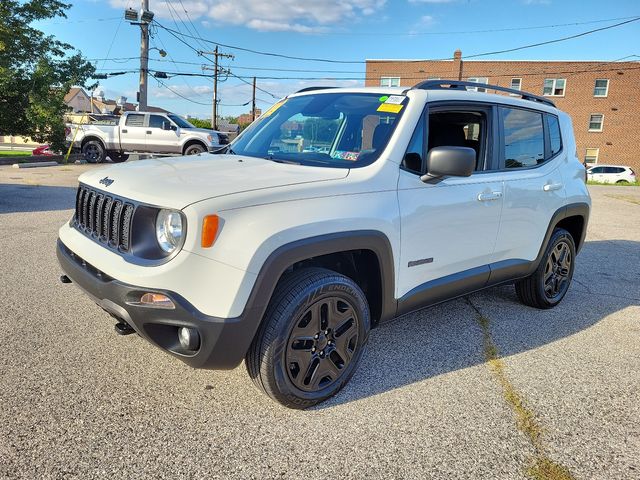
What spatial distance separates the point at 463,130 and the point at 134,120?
16.5 metres

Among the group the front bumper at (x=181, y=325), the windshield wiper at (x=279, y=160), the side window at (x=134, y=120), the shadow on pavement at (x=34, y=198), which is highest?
the side window at (x=134, y=120)

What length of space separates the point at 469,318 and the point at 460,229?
1.31 m

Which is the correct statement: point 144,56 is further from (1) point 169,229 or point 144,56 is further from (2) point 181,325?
(2) point 181,325

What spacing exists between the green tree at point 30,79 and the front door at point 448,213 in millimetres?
19167

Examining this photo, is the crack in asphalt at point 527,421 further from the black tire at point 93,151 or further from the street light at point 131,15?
the street light at point 131,15

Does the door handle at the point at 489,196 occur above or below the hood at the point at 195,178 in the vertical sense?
below

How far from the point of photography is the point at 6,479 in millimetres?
2172

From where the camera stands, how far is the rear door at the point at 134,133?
1797 cm

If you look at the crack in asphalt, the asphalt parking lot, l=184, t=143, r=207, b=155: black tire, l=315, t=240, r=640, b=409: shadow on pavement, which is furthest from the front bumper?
l=184, t=143, r=207, b=155: black tire

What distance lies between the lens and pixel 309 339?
2.83 meters

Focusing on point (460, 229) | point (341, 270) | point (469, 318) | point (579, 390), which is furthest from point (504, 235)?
point (341, 270)

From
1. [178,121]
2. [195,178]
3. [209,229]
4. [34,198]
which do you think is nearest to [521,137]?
[195,178]

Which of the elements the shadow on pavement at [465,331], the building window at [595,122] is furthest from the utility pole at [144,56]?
the building window at [595,122]

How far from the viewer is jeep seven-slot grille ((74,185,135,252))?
267 cm
